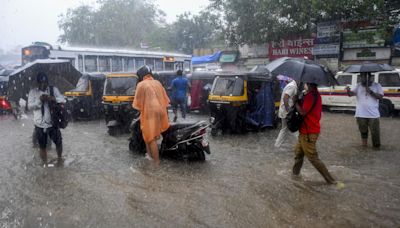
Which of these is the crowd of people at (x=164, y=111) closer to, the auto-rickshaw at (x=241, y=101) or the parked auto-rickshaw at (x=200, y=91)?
the auto-rickshaw at (x=241, y=101)

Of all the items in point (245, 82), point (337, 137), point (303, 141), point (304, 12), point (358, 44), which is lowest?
point (337, 137)

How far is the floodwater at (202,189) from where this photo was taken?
4.61 metres

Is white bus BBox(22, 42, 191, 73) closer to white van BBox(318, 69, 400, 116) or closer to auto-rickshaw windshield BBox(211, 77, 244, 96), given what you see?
auto-rickshaw windshield BBox(211, 77, 244, 96)

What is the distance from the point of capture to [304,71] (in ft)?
21.1

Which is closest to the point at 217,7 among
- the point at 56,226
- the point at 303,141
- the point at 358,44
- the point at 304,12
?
the point at 304,12

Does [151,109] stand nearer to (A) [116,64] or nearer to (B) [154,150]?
(B) [154,150]

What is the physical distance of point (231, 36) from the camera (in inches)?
971

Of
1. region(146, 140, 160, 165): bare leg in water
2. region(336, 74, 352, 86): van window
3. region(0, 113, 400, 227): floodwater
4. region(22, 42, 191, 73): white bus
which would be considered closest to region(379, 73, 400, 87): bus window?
region(336, 74, 352, 86): van window

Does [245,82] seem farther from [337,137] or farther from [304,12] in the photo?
[304,12]

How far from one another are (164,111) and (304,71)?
2512mm

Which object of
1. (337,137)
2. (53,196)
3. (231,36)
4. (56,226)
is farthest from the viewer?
(231,36)

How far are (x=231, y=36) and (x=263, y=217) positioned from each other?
20935mm

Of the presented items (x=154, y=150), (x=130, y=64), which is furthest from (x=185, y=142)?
(x=130, y=64)

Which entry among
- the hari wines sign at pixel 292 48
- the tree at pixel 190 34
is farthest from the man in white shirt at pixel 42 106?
the tree at pixel 190 34
